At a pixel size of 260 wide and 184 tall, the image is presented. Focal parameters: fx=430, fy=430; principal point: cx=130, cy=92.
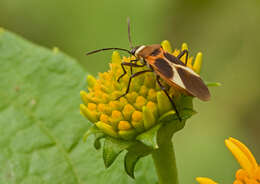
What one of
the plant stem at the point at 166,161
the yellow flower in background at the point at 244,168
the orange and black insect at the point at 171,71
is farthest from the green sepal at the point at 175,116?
the yellow flower in background at the point at 244,168

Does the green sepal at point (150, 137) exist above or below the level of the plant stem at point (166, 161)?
above

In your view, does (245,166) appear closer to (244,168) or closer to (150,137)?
(244,168)

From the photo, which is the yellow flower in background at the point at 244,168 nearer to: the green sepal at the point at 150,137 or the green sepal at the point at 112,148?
the green sepal at the point at 150,137

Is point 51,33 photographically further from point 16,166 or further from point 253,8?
point 16,166

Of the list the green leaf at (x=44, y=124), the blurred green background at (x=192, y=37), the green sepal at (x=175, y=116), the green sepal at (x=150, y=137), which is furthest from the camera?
the blurred green background at (x=192, y=37)

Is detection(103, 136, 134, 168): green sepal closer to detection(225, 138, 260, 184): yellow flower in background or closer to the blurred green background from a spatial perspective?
detection(225, 138, 260, 184): yellow flower in background

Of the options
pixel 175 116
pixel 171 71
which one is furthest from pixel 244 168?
pixel 171 71

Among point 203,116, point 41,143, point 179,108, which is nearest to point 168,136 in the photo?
point 179,108
